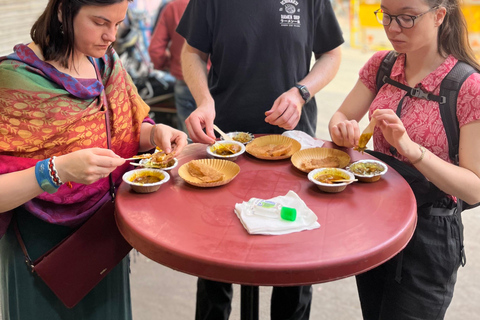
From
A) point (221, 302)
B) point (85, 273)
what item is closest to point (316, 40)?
point (221, 302)

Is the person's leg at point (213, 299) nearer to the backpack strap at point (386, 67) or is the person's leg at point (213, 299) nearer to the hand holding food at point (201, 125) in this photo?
the hand holding food at point (201, 125)

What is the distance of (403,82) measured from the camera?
1866 millimetres

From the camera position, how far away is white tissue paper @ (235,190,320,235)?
55.6 inches

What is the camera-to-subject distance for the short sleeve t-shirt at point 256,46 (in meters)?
2.17

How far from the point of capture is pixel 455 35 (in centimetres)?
176

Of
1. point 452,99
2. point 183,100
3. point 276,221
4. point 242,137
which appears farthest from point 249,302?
point 183,100

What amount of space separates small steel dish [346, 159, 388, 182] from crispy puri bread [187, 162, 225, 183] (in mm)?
474

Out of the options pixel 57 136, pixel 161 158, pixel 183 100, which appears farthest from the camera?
pixel 183 100

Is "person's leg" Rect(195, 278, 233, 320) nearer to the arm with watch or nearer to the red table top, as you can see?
the red table top

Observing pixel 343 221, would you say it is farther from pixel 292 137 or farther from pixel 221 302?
pixel 221 302

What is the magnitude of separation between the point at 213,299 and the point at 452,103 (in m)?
1.33

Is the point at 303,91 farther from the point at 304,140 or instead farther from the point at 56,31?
the point at 56,31

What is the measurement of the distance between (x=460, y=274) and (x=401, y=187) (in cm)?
186

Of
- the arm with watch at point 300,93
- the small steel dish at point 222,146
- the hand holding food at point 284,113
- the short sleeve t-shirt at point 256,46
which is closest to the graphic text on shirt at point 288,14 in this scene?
the short sleeve t-shirt at point 256,46
